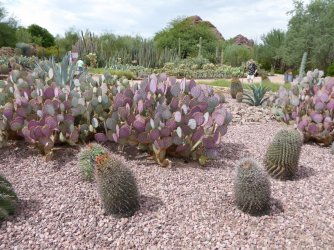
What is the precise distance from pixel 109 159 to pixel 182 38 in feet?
115

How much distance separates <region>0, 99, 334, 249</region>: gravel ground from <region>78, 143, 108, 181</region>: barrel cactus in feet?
0.39

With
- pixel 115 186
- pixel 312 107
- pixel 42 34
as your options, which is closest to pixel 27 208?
pixel 115 186

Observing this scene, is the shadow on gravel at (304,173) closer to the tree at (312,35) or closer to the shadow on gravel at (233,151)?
the shadow on gravel at (233,151)

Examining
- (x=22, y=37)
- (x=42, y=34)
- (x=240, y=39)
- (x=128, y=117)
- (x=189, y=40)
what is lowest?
(x=128, y=117)

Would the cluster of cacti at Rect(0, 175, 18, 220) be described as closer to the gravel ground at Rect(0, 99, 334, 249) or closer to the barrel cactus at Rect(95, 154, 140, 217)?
the gravel ground at Rect(0, 99, 334, 249)

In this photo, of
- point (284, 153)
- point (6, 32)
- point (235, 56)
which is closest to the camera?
point (284, 153)

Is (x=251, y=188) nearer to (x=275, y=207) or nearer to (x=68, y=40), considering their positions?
(x=275, y=207)

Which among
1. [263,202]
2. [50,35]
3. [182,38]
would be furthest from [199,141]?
[50,35]

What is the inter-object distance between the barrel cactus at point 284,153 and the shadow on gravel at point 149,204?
129 cm

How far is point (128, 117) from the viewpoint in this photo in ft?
12.7

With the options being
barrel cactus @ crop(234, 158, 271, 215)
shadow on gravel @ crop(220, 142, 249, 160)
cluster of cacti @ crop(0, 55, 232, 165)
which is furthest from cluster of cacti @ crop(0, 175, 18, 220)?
shadow on gravel @ crop(220, 142, 249, 160)

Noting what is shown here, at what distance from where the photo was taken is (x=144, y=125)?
3779mm

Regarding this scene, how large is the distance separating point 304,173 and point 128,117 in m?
1.94

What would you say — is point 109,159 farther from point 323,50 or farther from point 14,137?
point 323,50
